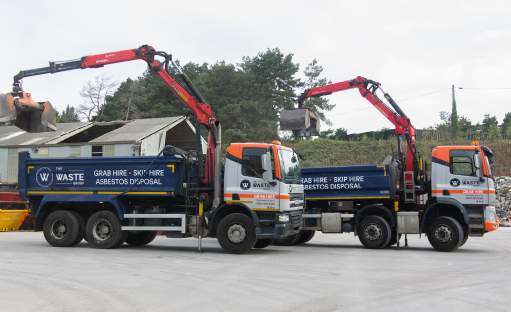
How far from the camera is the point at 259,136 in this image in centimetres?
4262

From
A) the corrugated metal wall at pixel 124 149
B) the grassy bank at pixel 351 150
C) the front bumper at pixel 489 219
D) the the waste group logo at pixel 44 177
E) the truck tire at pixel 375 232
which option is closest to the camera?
the front bumper at pixel 489 219

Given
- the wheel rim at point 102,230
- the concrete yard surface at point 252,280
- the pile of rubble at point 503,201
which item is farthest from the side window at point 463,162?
the pile of rubble at point 503,201

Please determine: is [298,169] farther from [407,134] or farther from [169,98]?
[169,98]

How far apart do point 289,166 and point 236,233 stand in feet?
7.42

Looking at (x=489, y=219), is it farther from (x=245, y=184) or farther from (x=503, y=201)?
(x=503, y=201)

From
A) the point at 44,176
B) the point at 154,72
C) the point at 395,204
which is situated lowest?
the point at 395,204

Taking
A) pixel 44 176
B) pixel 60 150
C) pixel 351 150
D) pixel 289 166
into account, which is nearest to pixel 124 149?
pixel 60 150

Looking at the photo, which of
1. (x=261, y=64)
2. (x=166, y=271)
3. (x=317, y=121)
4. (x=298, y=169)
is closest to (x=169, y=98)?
(x=261, y=64)

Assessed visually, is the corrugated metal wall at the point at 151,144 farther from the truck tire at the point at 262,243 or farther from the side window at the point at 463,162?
the side window at the point at 463,162

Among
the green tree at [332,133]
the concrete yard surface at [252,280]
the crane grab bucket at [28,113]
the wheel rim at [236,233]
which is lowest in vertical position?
the concrete yard surface at [252,280]

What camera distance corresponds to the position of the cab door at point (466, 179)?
1260cm

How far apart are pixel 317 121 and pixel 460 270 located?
850 centimetres

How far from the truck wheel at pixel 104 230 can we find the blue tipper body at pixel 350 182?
19.1ft

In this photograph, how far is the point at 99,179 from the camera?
13.0 m
